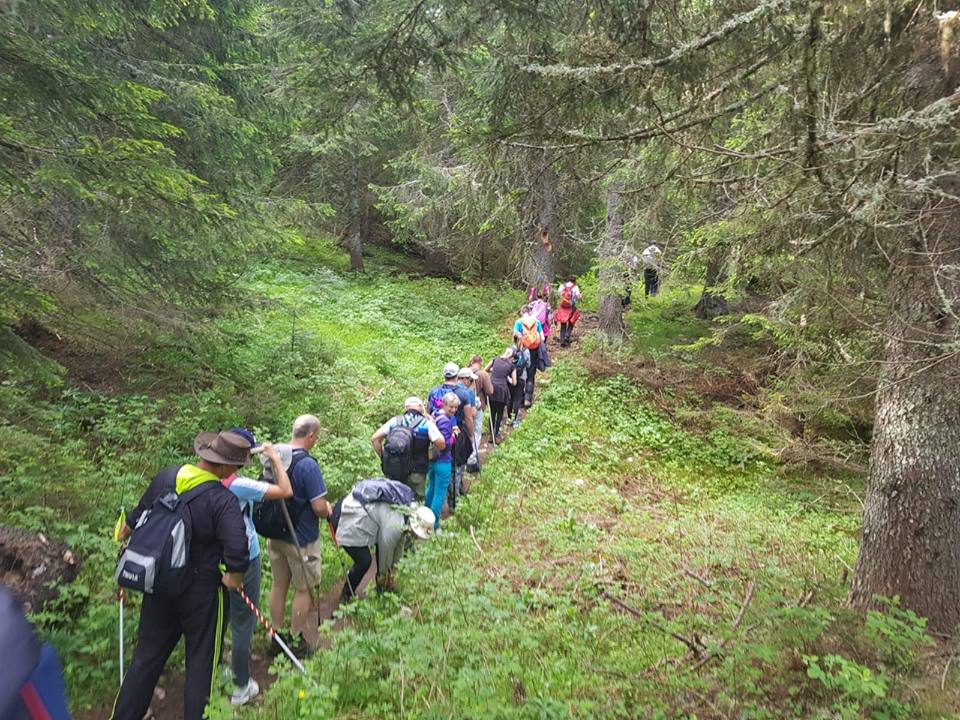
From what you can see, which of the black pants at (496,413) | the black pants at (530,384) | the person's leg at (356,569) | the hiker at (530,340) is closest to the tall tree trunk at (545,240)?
the hiker at (530,340)

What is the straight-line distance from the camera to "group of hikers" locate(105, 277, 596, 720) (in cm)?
377

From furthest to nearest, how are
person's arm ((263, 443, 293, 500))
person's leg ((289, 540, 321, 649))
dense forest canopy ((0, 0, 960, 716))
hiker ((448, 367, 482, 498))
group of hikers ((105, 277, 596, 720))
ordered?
hiker ((448, 367, 482, 498)), person's leg ((289, 540, 321, 649)), person's arm ((263, 443, 293, 500)), dense forest canopy ((0, 0, 960, 716)), group of hikers ((105, 277, 596, 720))

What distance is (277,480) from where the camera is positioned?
4.69 meters

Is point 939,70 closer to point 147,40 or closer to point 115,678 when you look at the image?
point 115,678

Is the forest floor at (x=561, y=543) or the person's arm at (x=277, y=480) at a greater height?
the person's arm at (x=277, y=480)

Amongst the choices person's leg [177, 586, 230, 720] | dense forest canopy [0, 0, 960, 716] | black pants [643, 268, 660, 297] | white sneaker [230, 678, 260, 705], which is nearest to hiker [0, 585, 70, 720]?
person's leg [177, 586, 230, 720]

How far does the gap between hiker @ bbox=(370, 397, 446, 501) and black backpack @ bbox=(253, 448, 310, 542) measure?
154cm

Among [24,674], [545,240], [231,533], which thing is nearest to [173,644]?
[231,533]

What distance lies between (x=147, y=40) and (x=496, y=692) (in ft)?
37.1

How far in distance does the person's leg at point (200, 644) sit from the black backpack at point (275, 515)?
3.00 feet

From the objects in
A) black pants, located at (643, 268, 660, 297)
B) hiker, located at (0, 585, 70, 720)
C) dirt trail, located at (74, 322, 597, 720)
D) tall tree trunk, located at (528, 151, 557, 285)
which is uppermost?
tall tree trunk, located at (528, 151, 557, 285)

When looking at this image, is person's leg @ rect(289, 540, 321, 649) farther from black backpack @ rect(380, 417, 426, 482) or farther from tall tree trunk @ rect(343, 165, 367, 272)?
tall tree trunk @ rect(343, 165, 367, 272)

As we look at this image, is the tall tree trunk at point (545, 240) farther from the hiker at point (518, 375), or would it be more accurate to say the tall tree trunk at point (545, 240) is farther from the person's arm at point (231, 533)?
the person's arm at point (231, 533)

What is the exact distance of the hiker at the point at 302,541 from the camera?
4887 mm
